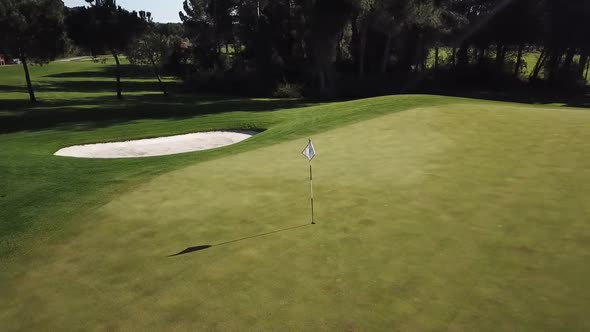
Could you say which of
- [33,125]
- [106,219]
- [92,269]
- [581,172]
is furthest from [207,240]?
[33,125]

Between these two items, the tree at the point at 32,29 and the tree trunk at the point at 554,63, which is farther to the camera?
the tree trunk at the point at 554,63

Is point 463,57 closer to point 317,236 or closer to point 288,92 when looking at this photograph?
point 288,92

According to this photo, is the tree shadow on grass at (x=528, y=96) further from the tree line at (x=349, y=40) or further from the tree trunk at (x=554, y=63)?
the tree trunk at (x=554, y=63)

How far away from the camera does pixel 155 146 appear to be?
69.0ft

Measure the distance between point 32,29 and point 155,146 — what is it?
80.6 feet

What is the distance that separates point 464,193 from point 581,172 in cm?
386

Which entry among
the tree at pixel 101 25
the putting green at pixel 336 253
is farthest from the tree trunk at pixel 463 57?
the putting green at pixel 336 253

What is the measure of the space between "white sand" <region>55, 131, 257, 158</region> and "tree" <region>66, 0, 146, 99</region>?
78.8 ft

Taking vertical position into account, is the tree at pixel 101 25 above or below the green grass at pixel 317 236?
above

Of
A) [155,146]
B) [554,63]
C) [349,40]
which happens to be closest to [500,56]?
[554,63]

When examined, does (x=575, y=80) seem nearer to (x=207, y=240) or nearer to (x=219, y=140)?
(x=219, y=140)

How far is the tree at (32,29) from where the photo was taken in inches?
1364

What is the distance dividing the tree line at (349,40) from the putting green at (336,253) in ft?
104

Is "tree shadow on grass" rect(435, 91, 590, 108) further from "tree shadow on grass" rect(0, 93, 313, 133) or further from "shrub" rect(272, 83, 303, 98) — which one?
"tree shadow on grass" rect(0, 93, 313, 133)
